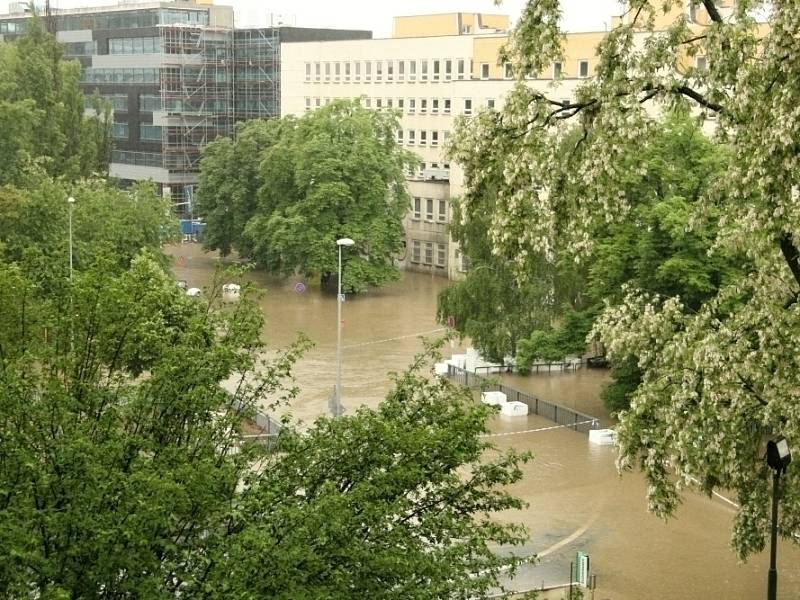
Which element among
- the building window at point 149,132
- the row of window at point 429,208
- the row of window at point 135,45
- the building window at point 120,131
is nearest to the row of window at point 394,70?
the row of window at point 429,208

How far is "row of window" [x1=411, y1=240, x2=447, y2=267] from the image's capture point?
226 feet

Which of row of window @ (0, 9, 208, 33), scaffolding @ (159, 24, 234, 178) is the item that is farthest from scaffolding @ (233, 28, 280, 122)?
row of window @ (0, 9, 208, 33)

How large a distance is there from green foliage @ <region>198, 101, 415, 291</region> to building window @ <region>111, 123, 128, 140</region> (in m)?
28.6

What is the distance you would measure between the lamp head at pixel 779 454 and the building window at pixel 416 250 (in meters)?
56.0

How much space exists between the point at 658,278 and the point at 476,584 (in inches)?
894

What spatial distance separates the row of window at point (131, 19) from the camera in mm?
88375

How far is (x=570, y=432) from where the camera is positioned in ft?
119

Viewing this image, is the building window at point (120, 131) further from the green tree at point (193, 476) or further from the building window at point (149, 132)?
the green tree at point (193, 476)

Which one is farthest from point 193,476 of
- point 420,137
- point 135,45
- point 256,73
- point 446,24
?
point 135,45

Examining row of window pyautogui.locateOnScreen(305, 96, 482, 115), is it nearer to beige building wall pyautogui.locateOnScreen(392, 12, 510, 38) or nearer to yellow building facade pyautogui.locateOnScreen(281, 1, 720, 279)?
yellow building facade pyautogui.locateOnScreen(281, 1, 720, 279)

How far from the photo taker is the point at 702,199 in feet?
48.2

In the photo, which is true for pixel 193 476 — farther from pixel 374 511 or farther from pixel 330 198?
pixel 330 198

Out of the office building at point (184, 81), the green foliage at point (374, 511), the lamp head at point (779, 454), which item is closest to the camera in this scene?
the green foliage at point (374, 511)

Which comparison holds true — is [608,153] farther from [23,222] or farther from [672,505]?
[23,222]
